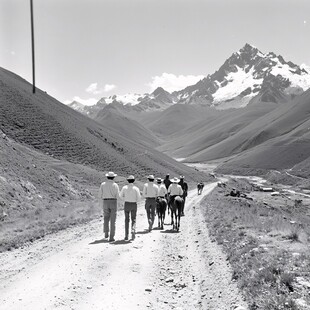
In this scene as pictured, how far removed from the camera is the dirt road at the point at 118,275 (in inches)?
358

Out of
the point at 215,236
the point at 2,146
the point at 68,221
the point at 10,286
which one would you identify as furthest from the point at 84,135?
the point at 10,286

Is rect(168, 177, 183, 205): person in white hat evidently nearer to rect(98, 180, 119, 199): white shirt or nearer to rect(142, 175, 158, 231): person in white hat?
rect(142, 175, 158, 231): person in white hat

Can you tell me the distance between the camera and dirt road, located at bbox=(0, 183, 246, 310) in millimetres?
9086

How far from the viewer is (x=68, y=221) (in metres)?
23.1

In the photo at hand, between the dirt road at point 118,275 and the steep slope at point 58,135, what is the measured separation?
221 feet

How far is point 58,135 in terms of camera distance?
90250 millimetres

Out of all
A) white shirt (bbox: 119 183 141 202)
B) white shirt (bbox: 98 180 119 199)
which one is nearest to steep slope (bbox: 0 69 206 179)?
white shirt (bbox: 98 180 119 199)

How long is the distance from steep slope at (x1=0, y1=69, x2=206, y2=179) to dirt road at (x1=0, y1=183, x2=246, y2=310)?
67405 mm

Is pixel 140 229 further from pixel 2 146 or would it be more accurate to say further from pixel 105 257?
pixel 2 146

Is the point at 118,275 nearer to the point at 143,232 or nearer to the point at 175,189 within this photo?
the point at 143,232

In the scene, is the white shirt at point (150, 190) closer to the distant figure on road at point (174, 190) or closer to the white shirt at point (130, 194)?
the distant figure on road at point (174, 190)

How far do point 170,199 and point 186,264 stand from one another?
8.56 m

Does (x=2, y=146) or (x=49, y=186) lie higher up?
(x=2, y=146)

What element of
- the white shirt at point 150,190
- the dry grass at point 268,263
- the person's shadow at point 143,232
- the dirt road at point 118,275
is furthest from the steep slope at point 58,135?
the dry grass at point 268,263
